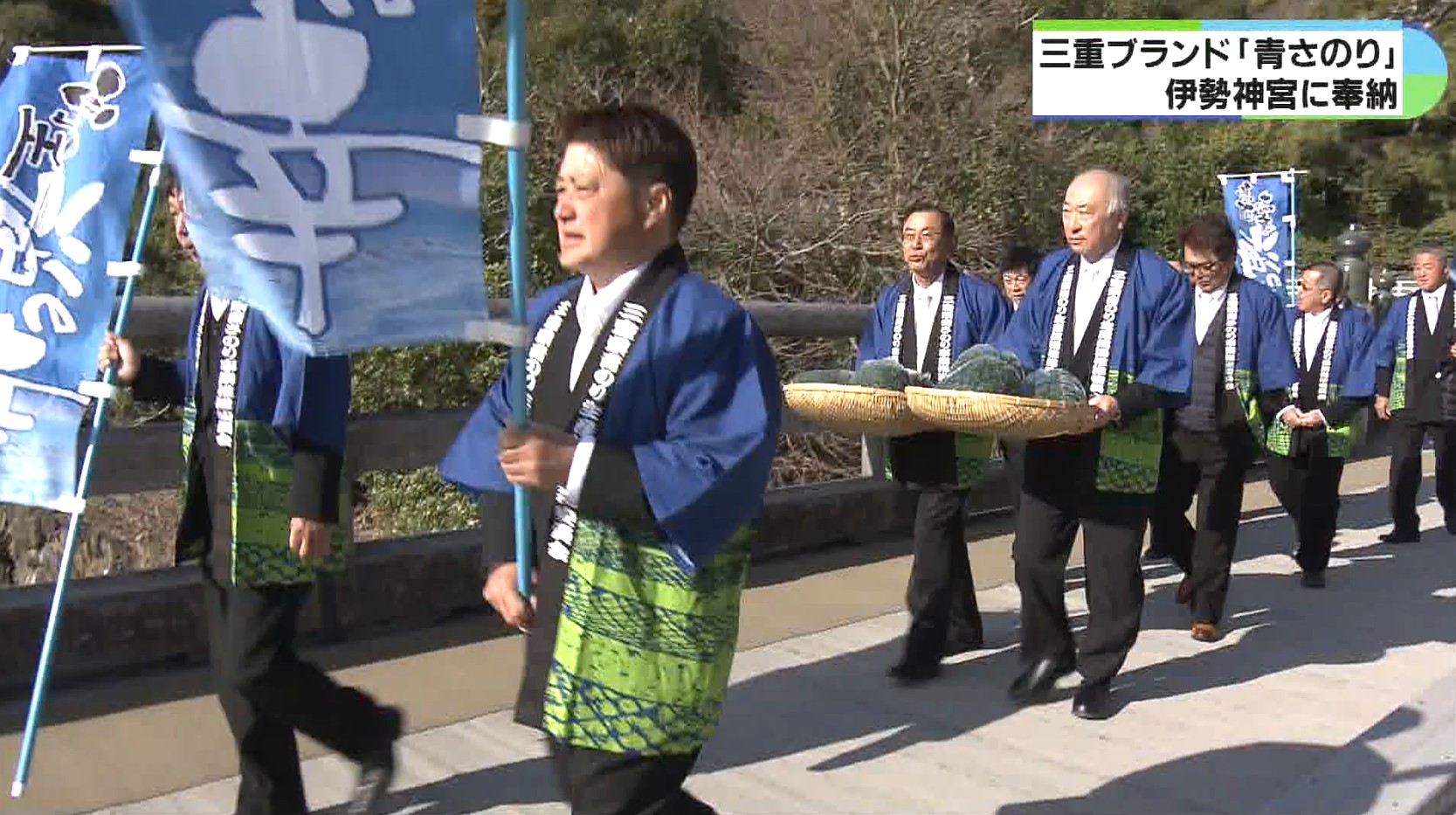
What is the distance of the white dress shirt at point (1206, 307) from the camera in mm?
5809

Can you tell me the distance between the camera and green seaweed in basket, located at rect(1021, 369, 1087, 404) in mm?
3951

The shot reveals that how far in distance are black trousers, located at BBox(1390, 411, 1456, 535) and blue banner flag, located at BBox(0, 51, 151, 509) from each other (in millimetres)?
7180

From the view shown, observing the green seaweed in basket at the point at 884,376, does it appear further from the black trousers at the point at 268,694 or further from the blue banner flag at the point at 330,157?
the blue banner flag at the point at 330,157

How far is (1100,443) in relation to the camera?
439 centimetres

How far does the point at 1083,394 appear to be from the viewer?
4.06 meters

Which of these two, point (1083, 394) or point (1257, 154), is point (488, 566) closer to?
point (1083, 394)

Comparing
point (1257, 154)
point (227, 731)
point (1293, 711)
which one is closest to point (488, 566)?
point (227, 731)

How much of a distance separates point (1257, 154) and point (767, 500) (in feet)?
53.9

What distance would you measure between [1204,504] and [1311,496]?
1.26 m

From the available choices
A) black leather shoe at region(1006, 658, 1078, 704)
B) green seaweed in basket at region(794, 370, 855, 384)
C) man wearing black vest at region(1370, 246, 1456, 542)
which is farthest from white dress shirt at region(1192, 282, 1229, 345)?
man wearing black vest at region(1370, 246, 1456, 542)

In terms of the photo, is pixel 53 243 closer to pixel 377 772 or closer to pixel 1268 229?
pixel 377 772

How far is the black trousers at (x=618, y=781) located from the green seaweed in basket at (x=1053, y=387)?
194 cm

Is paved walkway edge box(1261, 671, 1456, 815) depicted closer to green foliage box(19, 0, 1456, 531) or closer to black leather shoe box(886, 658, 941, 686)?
black leather shoe box(886, 658, 941, 686)

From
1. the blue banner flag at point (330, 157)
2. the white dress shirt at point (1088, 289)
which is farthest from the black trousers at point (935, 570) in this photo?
the blue banner flag at point (330, 157)
